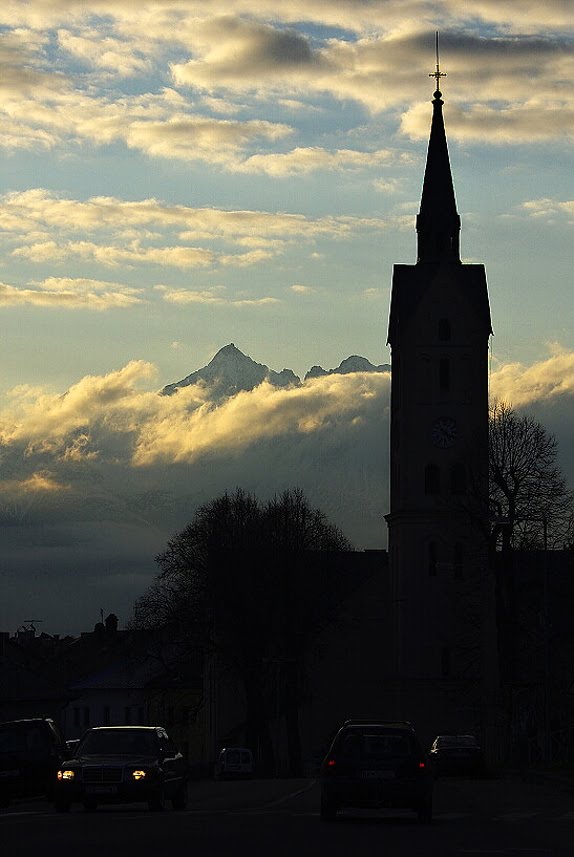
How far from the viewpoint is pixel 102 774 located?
28062mm

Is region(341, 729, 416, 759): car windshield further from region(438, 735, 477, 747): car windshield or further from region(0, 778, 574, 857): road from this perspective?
region(438, 735, 477, 747): car windshield

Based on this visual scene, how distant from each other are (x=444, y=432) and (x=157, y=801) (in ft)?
221

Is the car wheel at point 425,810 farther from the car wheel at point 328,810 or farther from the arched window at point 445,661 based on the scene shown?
the arched window at point 445,661

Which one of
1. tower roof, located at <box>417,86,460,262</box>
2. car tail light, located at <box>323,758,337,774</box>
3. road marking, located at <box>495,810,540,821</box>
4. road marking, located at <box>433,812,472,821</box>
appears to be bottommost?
road marking, located at <box>495,810,540,821</box>

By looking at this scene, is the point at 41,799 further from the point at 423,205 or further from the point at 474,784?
the point at 423,205

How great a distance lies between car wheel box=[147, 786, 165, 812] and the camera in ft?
94.4

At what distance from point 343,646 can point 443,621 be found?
8914mm

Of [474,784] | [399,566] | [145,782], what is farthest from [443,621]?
[145,782]

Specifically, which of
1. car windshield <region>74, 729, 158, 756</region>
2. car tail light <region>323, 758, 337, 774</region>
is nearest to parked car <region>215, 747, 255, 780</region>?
car windshield <region>74, 729, 158, 756</region>

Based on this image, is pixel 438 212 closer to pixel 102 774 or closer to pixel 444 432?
pixel 444 432

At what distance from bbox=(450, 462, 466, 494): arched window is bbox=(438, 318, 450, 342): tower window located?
22.9 feet

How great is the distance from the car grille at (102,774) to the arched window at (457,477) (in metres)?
67.0

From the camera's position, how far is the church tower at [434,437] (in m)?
93.9

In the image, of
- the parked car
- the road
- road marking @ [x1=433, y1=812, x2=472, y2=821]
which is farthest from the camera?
the parked car
